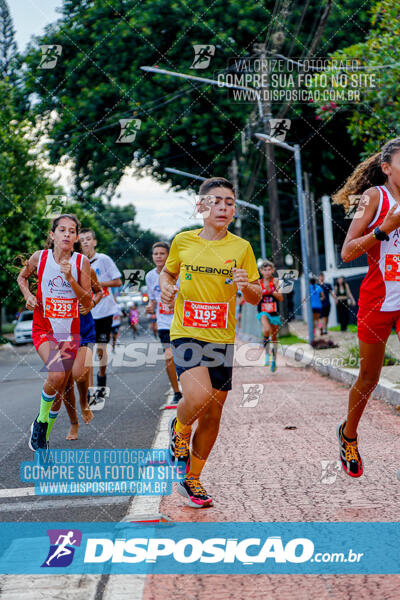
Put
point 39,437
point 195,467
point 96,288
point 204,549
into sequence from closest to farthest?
point 204,549, point 195,467, point 39,437, point 96,288

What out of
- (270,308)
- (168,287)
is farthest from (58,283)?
(270,308)

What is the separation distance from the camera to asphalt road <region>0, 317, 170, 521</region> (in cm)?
485

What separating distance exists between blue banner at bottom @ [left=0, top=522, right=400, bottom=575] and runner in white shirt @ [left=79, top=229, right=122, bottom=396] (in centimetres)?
532

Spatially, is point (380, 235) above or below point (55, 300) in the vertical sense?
above

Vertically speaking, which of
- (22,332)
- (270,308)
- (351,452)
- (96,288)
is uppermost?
(96,288)

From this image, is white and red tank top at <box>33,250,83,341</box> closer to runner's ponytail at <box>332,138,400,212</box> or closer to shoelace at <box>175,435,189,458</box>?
shoelace at <box>175,435,189,458</box>

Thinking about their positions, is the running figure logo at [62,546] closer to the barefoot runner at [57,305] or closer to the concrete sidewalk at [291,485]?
the concrete sidewalk at [291,485]

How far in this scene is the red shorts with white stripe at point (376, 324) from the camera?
4.76m

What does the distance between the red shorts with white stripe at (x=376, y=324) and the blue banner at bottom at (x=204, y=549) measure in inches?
42.6

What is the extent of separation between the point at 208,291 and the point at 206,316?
140 millimetres

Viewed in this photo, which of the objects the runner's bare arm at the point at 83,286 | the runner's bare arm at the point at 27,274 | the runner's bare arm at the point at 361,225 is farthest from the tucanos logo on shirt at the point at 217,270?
the runner's bare arm at the point at 27,274

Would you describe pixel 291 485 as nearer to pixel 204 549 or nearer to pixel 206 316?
pixel 206 316

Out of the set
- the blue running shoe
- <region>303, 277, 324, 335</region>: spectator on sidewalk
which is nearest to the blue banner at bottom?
the blue running shoe

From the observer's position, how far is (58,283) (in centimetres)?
647
